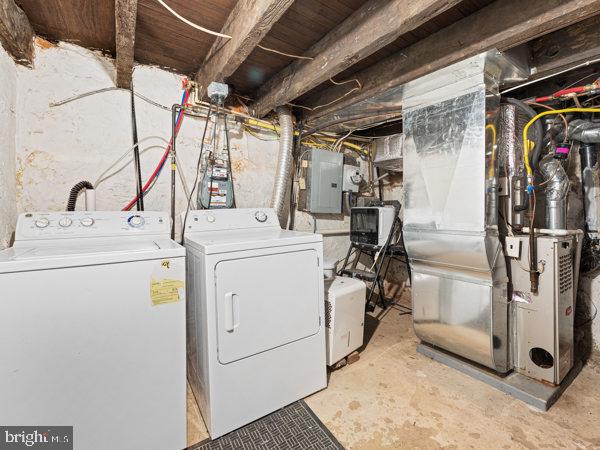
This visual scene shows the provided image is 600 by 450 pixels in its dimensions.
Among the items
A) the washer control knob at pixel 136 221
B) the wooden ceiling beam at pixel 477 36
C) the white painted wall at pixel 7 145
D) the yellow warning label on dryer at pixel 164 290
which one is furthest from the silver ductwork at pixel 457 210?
the white painted wall at pixel 7 145

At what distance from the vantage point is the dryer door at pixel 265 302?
55.0 inches

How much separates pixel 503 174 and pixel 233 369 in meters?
2.06

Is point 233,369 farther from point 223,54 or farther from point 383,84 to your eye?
point 383,84

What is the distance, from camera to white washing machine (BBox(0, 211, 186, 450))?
102cm

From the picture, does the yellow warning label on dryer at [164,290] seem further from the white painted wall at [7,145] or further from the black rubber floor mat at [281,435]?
the white painted wall at [7,145]

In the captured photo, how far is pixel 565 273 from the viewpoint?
5.71 ft

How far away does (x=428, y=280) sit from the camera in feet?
6.61

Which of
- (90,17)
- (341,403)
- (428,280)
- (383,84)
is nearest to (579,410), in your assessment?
(428,280)

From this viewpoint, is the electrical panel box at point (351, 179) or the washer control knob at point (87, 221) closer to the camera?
the washer control knob at point (87, 221)

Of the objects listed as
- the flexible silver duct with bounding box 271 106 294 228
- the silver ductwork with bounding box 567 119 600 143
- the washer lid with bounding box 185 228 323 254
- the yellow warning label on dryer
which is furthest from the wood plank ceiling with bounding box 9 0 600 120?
the yellow warning label on dryer

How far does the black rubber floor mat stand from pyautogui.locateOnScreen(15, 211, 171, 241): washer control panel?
48.9 inches

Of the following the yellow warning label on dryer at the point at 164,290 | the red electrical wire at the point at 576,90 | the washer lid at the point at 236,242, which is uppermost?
the red electrical wire at the point at 576,90

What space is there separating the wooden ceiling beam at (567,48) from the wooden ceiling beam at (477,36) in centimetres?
34

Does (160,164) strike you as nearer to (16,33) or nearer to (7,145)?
(7,145)
